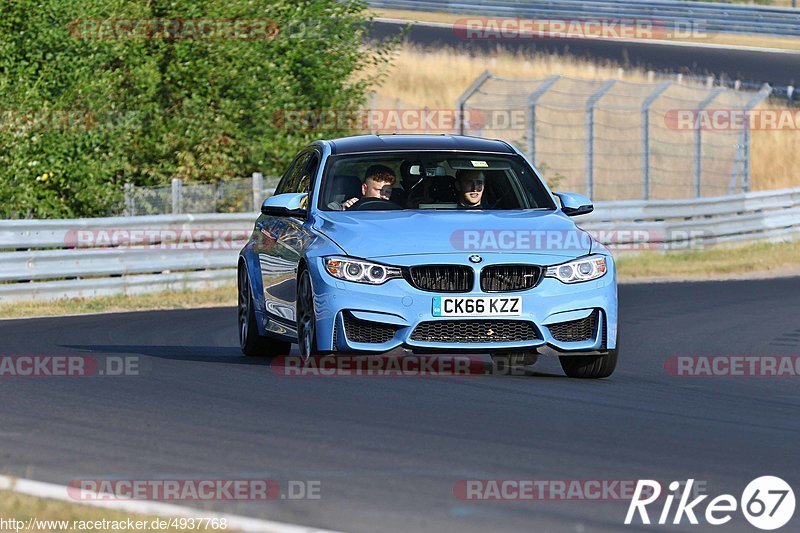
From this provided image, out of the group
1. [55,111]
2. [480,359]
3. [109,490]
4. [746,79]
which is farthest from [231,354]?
A: [746,79]

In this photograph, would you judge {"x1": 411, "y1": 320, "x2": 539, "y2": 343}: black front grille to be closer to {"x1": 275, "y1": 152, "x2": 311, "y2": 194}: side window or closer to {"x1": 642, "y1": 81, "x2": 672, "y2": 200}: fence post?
{"x1": 275, "y1": 152, "x2": 311, "y2": 194}: side window

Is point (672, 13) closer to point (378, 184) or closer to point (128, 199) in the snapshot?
point (128, 199)

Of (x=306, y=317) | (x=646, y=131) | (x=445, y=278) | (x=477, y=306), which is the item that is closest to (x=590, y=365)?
(x=477, y=306)

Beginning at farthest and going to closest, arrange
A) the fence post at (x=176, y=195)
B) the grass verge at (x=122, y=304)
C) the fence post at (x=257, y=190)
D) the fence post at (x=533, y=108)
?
the fence post at (x=533, y=108) < the fence post at (x=257, y=190) < the fence post at (x=176, y=195) < the grass verge at (x=122, y=304)

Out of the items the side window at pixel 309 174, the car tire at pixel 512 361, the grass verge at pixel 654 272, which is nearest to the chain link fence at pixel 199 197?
the grass verge at pixel 654 272

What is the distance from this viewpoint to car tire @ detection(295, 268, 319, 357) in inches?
423

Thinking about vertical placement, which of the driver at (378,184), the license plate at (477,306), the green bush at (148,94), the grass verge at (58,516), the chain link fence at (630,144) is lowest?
the chain link fence at (630,144)

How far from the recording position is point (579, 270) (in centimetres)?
1069

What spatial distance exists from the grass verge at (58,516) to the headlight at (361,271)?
420cm

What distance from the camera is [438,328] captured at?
10461 mm

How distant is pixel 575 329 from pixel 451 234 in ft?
3.23

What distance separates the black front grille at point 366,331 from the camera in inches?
412

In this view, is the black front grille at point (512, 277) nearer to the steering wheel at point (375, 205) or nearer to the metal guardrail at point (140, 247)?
the steering wheel at point (375, 205)

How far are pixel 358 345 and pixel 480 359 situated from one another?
2.55m
